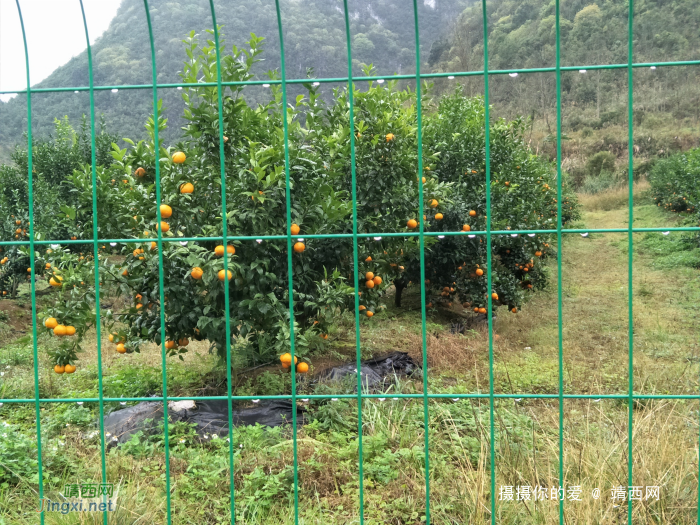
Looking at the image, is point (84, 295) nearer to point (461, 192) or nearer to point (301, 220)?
point (301, 220)

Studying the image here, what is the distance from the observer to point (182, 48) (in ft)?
30.8

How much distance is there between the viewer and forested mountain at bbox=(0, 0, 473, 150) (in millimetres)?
12852

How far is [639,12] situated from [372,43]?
26.9 meters

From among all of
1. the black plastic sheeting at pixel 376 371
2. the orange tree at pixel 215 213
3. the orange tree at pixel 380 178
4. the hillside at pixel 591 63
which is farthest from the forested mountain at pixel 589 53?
the orange tree at pixel 215 213

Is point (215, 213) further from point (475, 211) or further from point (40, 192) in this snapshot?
point (40, 192)

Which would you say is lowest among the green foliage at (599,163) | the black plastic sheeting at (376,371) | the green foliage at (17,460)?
the black plastic sheeting at (376,371)

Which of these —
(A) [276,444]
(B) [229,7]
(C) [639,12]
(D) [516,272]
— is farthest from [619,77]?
(A) [276,444]

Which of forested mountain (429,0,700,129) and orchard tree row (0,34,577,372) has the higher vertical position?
forested mountain (429,0,700,129)

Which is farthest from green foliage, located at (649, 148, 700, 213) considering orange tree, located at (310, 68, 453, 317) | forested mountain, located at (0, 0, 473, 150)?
orange tree, located at (310, 68, 453, 317)

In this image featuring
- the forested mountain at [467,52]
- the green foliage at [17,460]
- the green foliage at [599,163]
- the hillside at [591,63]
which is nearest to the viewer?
the green foliage at [17,460]

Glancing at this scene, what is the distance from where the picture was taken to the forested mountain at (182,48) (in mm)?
12852

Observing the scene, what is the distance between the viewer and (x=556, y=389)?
5.08 metres

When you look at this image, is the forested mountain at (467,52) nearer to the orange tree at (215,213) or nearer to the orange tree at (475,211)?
the orange tree at (475,211)

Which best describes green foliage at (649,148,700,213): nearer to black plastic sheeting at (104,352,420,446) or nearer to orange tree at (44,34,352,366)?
orange tree at (44,34,352,366)
